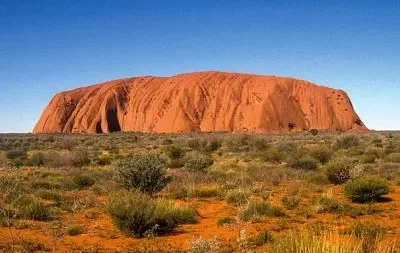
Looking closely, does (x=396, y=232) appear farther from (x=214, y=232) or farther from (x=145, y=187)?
(x=145, y=187)

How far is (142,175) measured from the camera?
13570mm

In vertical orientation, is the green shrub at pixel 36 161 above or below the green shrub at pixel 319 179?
below

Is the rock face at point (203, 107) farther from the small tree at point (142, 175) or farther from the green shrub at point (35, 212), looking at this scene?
the green shrub at point (35, 212)

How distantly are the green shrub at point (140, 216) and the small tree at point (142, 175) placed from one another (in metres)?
3.05

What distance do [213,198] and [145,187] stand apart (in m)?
2.05

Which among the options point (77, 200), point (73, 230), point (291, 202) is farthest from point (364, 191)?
point (73, 230)

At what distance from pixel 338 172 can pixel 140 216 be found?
30.5 feet

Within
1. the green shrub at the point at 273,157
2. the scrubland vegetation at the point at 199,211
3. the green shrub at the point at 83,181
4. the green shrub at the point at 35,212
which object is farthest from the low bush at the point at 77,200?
the green shrub at the point at 273,157

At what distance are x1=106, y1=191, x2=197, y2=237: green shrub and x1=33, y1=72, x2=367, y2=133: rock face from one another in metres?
72.2

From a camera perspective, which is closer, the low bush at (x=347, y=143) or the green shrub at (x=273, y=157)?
the green shrub at (x=273, y=157)

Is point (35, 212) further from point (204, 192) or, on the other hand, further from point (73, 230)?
point (204, 192)

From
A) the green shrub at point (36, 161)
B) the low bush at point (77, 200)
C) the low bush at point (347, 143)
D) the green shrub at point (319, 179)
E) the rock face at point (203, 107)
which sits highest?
the rock face at point (203, 107)

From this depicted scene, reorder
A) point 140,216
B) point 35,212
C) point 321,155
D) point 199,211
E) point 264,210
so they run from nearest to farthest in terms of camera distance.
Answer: point 140,216, point 35,212, point 264,210, point 199,211, point 321,155

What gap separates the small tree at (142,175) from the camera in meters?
13.6
